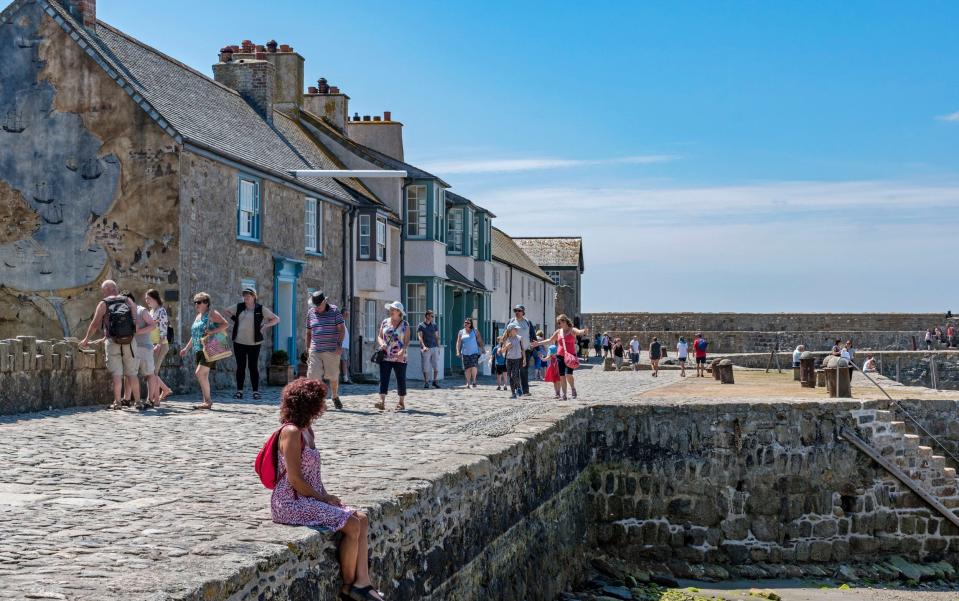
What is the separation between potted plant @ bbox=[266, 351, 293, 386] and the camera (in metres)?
23.1

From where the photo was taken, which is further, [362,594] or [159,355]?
[159,355]

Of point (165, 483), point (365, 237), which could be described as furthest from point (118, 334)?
point (365, 237)

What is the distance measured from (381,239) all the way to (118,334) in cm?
1574

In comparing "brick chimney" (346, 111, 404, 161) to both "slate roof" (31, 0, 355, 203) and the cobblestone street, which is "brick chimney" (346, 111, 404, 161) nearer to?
"slate roof" (31, 0, 355, 203)

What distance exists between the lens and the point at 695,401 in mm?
17047

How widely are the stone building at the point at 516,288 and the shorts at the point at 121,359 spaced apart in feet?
91.3

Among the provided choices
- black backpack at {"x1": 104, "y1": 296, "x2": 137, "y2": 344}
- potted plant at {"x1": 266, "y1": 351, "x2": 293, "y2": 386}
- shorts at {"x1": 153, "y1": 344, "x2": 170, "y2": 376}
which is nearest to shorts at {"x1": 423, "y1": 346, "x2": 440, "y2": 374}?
potted plant at {"x1": 266, "y1": 351, "x2": 293, "y2": 386}

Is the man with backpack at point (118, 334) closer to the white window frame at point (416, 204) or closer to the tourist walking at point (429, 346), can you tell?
the tourist walking at point (429, 346)

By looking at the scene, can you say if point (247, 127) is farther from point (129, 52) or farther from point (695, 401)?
point (695, 401)

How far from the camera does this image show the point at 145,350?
1519 centimetres

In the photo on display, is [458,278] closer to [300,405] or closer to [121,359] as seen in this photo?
[121,359]

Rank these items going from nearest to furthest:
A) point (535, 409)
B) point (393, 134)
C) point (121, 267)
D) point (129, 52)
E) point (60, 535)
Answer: point (60, 535), point (535, 409), point (121, 267), point (129, 52), point (393, 134)

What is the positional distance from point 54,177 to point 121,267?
7.02ft

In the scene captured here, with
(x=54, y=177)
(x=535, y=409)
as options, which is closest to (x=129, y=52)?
(x=54, y=177)
